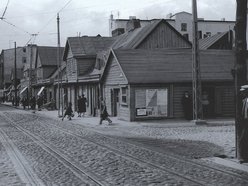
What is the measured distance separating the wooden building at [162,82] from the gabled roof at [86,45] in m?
13.1

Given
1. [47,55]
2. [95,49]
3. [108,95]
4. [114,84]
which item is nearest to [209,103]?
[114,84]

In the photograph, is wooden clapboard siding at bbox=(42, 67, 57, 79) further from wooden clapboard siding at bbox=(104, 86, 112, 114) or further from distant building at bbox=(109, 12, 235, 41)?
wooden clapboard siding at bbox=(104, 86, 112, 114)

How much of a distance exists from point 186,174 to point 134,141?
24.1 feet

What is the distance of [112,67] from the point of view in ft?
102

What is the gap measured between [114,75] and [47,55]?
34.7 metres

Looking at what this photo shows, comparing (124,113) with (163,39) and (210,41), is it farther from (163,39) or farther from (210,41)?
(210,41)

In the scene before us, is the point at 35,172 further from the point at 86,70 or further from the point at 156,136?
the point at 86,70

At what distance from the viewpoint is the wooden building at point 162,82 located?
27266 mm

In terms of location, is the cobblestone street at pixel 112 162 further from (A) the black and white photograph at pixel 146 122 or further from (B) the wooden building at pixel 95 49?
(B) the wooden building at pixel 95 49

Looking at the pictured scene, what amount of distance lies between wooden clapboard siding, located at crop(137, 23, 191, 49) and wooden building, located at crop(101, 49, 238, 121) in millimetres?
8949

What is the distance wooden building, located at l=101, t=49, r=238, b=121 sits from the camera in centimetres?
2727

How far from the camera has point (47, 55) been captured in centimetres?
→ 6356

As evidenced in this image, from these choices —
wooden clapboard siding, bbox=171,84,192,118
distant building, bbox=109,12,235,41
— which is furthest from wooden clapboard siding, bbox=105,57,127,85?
distant building, bbox=109,12,235,41

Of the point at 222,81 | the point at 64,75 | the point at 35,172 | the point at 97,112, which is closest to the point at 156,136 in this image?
the point at 35,172
